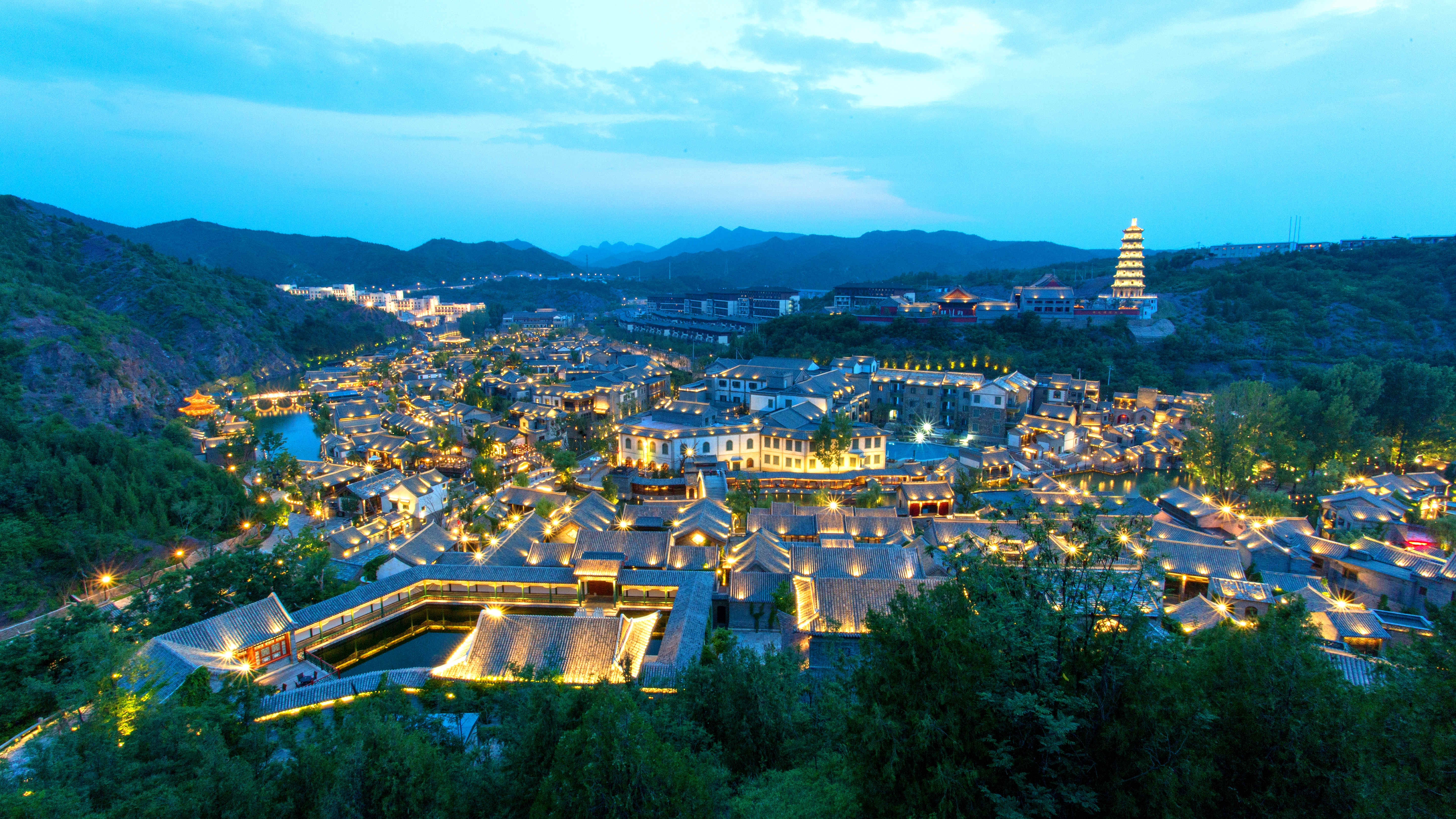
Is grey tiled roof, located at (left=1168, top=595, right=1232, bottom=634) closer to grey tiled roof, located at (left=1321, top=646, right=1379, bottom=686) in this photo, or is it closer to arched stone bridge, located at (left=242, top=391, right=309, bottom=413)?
grey tiled roof, located at (left=1321, top=646, right=1379, bottom=686)

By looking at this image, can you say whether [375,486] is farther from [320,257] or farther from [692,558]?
[320,257]

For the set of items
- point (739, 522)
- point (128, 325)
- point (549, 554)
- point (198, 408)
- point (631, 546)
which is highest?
point (128, 325)

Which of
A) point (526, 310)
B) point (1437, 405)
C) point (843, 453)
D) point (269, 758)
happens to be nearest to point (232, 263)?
point (526, 310)

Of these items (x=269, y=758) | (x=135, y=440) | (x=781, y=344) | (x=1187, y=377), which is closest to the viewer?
(x=269, y=758)

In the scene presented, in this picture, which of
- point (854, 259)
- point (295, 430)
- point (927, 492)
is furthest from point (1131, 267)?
point (854, 259)

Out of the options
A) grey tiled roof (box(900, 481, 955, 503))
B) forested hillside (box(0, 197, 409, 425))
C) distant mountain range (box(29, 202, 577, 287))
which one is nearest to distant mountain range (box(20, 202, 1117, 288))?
distant mountain range (box(29, 202, 577, 287))

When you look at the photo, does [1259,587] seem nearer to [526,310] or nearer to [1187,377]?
[1187,377]
